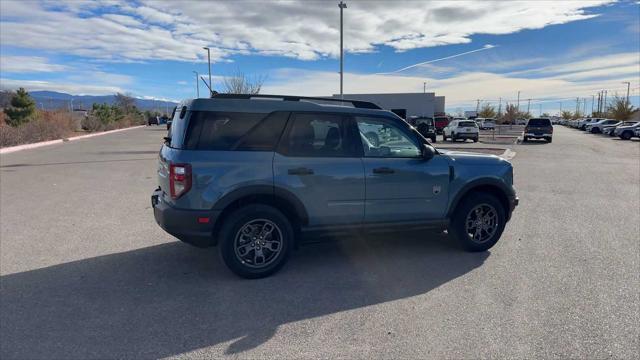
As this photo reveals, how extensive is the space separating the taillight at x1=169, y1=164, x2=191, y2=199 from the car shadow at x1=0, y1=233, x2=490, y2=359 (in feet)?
3.19

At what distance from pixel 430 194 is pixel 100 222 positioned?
17.0ft

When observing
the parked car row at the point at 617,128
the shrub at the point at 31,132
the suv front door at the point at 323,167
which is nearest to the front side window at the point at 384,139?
the suv front door at the point at 323,167

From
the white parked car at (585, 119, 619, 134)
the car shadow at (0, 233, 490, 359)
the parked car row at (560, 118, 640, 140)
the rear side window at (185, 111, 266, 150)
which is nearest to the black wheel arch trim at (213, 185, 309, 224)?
the rear side window at (185, 111, 266, 150)

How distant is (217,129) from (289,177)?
875mm

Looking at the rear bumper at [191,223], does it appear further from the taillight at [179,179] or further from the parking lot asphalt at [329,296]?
the parking lot asphalt at [329,296]

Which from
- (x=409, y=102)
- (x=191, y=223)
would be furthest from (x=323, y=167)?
(x=409, y=102)

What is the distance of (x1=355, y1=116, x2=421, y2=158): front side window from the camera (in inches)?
192

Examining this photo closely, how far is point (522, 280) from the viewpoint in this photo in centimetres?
447

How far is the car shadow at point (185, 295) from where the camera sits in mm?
3301

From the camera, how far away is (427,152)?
4.96m

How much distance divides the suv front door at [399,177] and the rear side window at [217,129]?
4.20 ft

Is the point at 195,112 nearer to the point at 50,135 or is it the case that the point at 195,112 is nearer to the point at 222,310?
the point at 222,310

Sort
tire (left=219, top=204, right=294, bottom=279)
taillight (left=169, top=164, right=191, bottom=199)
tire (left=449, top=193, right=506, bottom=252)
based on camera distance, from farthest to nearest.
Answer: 1. tire (left=449, top=193, right=506, bottom=252)
2. tire (left=219, top=204, right=294, bottom=279)
3. taillight (left=169, top=164, right=191, bottom=199)

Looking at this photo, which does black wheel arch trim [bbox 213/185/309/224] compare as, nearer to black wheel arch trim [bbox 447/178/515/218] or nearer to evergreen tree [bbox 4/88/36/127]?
black wheel arch trim [bbox 447/178/515/218]
